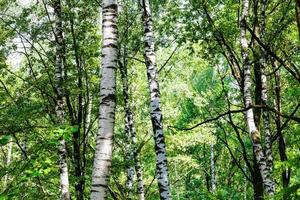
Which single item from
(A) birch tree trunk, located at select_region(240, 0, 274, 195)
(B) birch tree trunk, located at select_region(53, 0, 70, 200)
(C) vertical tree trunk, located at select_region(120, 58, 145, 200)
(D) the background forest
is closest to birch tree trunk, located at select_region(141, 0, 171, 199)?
(D) the background forest

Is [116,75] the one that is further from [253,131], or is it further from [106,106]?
[106,106]

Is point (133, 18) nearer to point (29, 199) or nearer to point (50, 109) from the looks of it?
point (50, 109)

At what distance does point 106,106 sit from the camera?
514 cm

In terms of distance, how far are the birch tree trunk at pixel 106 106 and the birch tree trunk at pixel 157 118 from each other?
178 inches

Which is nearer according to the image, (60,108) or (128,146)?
(60,108)

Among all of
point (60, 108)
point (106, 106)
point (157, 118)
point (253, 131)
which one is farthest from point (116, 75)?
point (106, 106)

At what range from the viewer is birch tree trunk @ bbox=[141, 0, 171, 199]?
9.30 meters

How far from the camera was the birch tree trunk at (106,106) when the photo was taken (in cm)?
482

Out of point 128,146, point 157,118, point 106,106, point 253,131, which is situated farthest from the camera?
point 128,146

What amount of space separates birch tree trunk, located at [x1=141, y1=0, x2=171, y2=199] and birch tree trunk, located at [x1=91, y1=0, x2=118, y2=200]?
14.8 feet

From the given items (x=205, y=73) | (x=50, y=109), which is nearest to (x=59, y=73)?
(x=50, y=109)

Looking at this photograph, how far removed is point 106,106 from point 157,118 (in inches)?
188

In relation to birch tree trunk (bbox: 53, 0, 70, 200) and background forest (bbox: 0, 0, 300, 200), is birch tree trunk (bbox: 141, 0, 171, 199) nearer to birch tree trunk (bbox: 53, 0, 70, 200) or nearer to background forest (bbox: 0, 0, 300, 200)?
background forest (bbox: 0, 0, 300, 200)

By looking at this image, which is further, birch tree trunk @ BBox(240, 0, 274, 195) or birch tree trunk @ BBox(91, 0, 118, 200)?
birch tree trunk @ BBox(240, 0, 274, 195)
